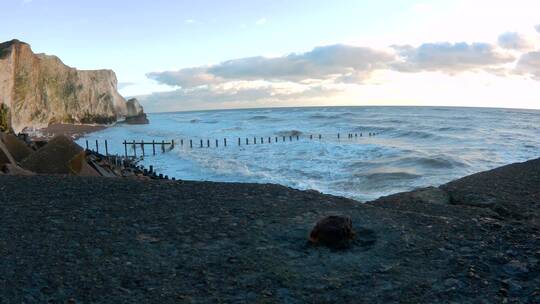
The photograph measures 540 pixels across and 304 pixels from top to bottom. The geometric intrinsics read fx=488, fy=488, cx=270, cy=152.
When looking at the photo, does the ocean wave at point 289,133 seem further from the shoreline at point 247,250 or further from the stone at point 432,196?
the shoreline at point 247,250

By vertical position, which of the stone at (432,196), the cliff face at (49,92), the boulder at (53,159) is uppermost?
the cliff face at (49,92)

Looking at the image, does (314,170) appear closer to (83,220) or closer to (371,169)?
(371,169)

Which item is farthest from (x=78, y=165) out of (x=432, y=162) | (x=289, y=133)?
(x=289, y=133)

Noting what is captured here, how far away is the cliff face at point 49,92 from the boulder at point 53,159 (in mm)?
22711

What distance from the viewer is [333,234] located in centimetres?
→ 596

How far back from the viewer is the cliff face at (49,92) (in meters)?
38.0

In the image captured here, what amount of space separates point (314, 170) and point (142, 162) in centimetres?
1359

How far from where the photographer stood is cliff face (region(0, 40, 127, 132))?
38.0 metres

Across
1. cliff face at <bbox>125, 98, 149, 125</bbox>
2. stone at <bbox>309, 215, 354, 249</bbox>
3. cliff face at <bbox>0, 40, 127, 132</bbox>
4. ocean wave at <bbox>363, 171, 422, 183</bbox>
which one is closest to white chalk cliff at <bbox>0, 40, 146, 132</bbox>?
cliff face at <bbox>0, 40, 127, 132</bbox>

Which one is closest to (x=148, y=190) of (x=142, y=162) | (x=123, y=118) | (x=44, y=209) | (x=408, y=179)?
(x=44, y=209)

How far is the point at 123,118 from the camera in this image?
83.1 m

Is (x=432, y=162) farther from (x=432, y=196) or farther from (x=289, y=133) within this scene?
(x=289, y=133)

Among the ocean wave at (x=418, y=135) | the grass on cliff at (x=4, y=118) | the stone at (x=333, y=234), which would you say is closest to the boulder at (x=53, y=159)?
the stone at (x=333, y=234)

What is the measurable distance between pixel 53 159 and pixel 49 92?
46.2 m
